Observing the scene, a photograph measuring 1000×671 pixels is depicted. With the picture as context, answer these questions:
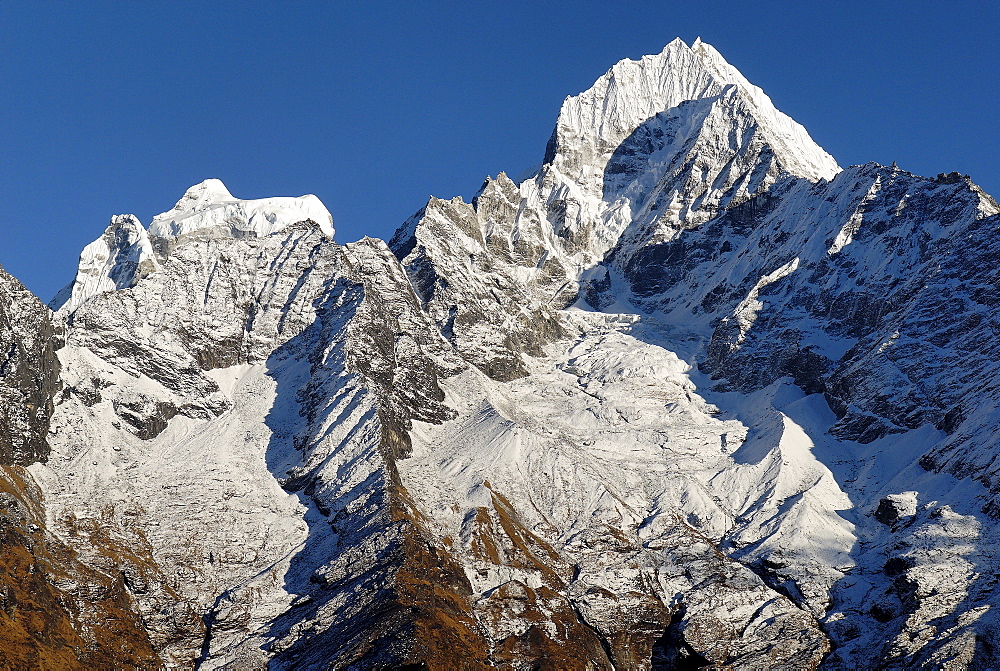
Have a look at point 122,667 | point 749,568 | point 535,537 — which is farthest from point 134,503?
point 749,568

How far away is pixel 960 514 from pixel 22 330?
157727 millimetres

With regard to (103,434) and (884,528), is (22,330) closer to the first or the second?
(103,434)

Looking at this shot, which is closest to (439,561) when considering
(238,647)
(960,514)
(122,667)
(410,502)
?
(410,502)

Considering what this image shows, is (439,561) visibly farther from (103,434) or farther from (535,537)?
(103,434)

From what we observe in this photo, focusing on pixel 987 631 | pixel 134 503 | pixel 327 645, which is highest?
pixel 134 503

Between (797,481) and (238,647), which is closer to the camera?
(238,647)

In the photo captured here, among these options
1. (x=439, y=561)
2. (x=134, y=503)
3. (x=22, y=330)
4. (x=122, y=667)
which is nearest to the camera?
(x=122, y=667)

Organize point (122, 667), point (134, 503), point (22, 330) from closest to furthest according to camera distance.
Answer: point (122, 667) → point (134, 503) → point (22, 330)

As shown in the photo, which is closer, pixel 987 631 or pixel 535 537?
pixel 987 631

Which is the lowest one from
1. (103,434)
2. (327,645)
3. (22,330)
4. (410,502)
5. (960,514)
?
(960,514)

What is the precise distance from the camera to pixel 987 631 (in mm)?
146000

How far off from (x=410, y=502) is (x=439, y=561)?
1737 centimetres

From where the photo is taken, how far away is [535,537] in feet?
590

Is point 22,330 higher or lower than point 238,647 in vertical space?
higher
